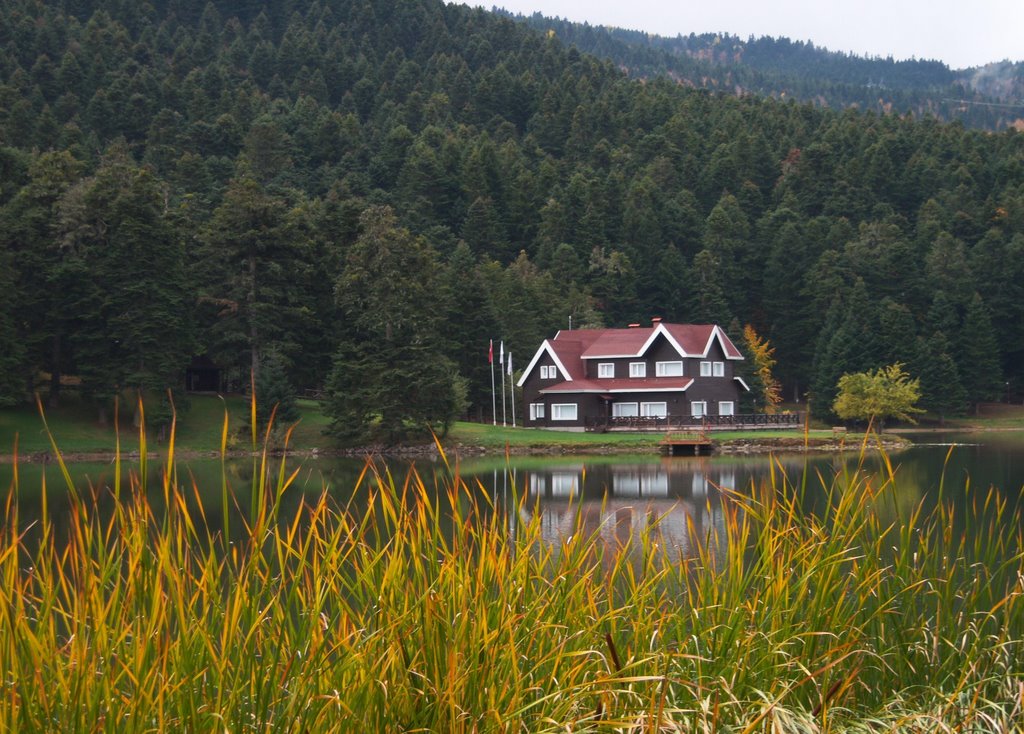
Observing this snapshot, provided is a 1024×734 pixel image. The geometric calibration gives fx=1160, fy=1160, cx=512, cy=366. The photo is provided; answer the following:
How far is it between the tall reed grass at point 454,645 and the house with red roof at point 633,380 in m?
51.4

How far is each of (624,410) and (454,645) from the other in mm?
55149

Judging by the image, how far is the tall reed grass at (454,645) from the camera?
4.54 metres

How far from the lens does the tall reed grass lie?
4.54 m

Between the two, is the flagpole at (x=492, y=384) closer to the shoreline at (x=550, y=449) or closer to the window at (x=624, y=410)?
the window at (x=624, y=410)

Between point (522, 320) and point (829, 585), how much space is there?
6290cm

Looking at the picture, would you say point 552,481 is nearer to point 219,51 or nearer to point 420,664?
point 420,664

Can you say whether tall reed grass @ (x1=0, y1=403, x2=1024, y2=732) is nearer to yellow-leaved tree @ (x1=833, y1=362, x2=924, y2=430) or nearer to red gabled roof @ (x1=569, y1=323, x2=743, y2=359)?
red gabled roof @ (x1=569, y1=323, x2=743, y2=359)

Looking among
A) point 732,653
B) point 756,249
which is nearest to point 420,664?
point 732,653

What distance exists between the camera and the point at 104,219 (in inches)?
1913

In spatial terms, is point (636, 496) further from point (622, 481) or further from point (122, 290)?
point (122, 290)

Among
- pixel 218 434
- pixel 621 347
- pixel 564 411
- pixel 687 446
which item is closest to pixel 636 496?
pixel 687 446

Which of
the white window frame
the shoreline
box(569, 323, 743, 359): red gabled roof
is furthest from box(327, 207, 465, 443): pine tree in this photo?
the white window frame

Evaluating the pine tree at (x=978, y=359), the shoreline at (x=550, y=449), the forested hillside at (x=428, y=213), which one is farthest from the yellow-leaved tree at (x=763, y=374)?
the shoreline at (x=550, y=449)

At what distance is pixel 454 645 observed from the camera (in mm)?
4879
